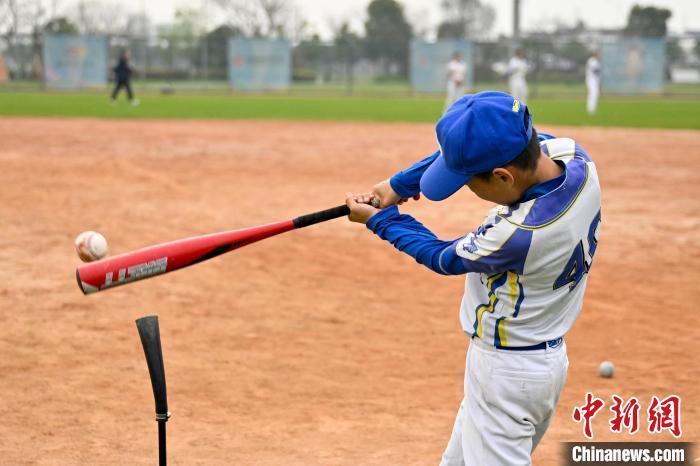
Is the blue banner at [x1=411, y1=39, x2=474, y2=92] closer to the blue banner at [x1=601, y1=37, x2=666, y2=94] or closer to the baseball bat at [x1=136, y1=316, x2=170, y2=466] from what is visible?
the blue banner at [x1=601, y1=37, x2=666, y2=94]

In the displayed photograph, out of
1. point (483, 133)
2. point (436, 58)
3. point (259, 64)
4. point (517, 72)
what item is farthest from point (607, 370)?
point (259, 64)

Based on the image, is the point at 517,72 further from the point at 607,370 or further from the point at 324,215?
the point at 324,215

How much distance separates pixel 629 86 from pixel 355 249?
1329 inches

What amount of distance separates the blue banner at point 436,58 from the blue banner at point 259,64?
592cm

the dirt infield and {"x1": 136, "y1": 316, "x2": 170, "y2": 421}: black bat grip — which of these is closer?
{"x1": 136, "y1": 316, "x2": 170, "y2": 421}: black bat grip

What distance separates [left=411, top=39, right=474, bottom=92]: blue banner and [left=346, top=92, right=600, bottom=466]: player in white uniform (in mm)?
39051

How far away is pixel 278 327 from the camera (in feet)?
24.9

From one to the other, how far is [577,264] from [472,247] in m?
0.38

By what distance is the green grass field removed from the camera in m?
26.2

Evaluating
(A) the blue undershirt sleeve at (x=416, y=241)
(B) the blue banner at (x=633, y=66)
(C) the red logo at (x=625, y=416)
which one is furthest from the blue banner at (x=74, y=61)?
(A) the blue undershirt sleeve at (x=416, y=241)

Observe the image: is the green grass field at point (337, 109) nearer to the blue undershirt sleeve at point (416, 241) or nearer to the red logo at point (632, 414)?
the red logo at point (632, 414)

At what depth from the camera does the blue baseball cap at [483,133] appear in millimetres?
2922

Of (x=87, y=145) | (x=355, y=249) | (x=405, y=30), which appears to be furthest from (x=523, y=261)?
(x=405, y=30)

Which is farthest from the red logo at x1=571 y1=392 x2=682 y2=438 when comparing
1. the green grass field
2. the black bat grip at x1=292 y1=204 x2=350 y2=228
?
the green grass field
